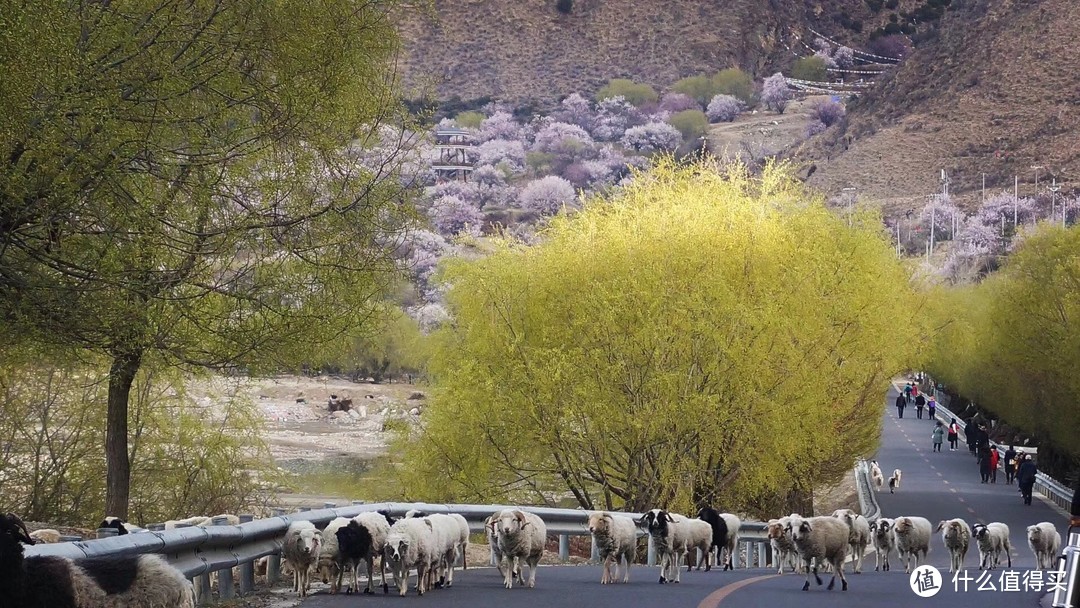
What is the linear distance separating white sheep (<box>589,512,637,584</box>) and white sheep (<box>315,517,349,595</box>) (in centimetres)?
350

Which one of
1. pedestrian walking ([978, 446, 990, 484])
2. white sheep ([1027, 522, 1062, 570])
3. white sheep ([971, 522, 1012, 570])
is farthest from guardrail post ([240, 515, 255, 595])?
pedestrian walking ([978, 446, 990, 484])

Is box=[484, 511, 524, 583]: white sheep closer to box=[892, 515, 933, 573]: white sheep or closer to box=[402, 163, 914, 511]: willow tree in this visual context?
box=[892, 515, 933, 573]: white sheep

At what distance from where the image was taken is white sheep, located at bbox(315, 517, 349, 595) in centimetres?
1447

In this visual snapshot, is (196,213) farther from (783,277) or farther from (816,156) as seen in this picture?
(816,156)

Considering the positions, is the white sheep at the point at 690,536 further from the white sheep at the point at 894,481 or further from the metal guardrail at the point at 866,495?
the white sheep at the point at 894,481

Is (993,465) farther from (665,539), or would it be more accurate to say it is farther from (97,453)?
(665,539)

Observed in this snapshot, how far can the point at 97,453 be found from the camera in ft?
92.9

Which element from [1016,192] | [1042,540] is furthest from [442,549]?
[1016,192]

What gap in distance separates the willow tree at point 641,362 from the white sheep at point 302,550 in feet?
58.6

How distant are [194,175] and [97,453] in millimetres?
12242

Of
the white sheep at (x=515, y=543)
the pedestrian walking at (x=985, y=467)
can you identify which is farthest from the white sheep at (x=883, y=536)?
the pedestrian walking at (x=985, y=467)

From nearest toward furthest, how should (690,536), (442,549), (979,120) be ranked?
(442,549), (690,536), (979,120)

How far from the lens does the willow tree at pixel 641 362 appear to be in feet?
106

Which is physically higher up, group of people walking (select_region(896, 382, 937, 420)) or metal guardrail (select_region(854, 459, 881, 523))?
group of people walking (select_region(896, 382, 937, 420))
